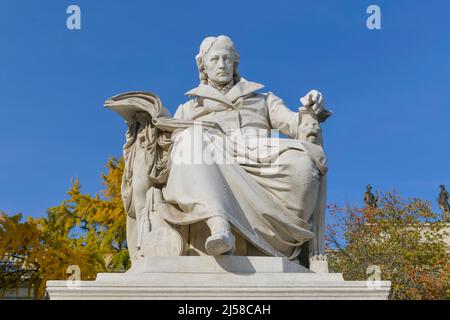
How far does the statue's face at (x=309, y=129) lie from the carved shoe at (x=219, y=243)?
1.40 meters

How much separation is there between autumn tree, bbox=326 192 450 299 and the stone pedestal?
13248 millimetres

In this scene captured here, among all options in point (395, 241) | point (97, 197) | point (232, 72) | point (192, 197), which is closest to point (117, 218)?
point (97, 197)

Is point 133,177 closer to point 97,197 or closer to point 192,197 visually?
point 192,197

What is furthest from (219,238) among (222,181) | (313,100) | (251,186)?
(313,100)

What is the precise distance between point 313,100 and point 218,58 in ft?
3.93

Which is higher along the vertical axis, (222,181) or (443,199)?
(443,199)

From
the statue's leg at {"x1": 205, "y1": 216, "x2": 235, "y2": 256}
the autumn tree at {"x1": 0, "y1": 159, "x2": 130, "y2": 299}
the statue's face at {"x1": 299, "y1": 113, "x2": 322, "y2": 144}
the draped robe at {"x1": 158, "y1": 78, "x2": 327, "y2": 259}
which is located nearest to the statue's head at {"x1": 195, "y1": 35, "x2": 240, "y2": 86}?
the draped robe at {"x1": 158, "y1": 78, "x2": 327, "y2": 259}

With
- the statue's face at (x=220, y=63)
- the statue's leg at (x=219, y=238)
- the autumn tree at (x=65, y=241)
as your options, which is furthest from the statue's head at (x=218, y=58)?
the autumn tree at (x=65, y=241)

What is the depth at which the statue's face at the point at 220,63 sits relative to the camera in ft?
Answer: 19.4

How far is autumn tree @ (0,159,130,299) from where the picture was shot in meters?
15.4

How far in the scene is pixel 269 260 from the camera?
4.54 metres

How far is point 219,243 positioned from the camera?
13.9ft

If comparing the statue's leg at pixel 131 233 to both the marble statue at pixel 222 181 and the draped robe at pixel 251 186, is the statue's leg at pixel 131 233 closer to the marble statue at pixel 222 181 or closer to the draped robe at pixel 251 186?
the marble statue at pixel 222 181

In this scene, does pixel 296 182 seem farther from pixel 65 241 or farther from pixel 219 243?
pixel 65 241
